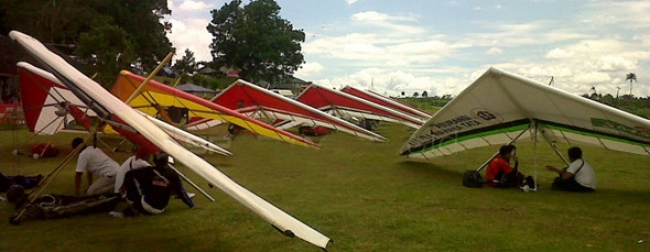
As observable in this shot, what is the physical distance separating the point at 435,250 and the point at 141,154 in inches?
135

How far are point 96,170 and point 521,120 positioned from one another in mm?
6363

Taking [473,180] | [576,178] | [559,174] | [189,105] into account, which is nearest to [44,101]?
[189,105]

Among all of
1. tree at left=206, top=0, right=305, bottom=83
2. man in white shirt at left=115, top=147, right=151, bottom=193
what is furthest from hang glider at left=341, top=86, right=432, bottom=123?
tree at left=206, top=0, right=305, bottom=83

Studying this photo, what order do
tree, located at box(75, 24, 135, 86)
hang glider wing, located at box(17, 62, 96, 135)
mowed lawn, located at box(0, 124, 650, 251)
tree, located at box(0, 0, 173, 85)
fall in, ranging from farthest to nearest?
1. tree, located at box(0, 0, 173, 85)
2. tree, located at box(75, 24, 135, 86)
3. hang glider wing, located at box(17, 62, 96, 135)
4. mowed lawn, located at box(0, 124, 650, 251)

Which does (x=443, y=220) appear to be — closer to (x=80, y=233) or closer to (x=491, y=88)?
(x=491, y=88)

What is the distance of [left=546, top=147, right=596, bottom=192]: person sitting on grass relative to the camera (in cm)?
701

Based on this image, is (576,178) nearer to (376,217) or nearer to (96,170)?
(376,217)

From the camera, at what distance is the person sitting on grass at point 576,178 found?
23.0ft

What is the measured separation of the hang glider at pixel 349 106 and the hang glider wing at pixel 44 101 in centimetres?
829

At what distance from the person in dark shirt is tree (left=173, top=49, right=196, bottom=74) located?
28341mm

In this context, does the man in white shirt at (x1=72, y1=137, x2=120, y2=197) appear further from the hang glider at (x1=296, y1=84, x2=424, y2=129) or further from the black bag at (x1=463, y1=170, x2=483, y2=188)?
the hang glider at (x1=296, y1=84, x2=424, y2=129)

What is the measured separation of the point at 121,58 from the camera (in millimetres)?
15867

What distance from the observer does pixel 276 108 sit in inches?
457

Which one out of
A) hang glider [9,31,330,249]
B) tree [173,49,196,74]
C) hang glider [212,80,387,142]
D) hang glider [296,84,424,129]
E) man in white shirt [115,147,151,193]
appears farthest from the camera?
tree [173,49,196,74]
